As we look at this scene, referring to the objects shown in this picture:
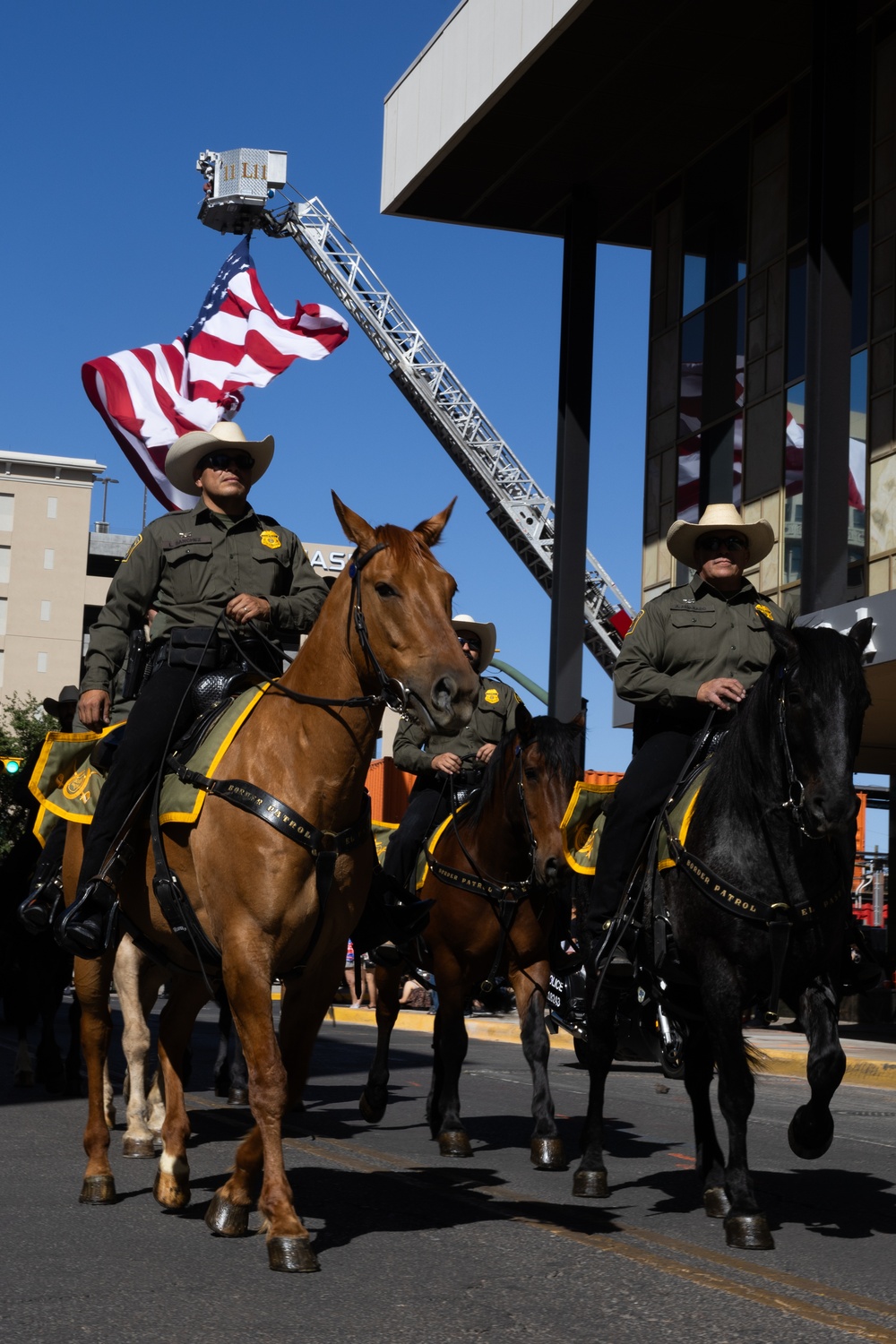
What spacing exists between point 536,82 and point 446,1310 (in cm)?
2446

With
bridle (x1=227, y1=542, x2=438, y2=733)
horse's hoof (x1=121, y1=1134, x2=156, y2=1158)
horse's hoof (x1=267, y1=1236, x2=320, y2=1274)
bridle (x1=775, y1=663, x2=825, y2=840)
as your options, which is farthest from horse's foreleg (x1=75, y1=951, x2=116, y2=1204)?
bridle (x1=775, y1=663, x2=825, y2=840)

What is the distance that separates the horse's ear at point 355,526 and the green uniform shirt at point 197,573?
4.54 ft

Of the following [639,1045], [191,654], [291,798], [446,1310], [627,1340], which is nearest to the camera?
[627,1340]

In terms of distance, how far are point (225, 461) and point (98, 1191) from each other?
3.40 m

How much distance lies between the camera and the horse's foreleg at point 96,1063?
7.24 metres

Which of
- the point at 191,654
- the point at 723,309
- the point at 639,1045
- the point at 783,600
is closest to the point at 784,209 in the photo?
the point at 723,309

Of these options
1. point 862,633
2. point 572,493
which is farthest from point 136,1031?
point 572,493

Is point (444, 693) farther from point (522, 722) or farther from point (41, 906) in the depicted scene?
point (41, 906)

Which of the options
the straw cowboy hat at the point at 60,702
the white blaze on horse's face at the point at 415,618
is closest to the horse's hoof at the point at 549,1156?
the white blaze on horse's face at the point at 415,618

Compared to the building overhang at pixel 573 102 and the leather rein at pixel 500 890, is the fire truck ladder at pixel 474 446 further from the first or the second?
the leather rein at pixel 500 890

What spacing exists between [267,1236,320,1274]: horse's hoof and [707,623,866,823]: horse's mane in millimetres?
2617

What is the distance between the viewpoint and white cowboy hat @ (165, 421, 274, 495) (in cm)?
786

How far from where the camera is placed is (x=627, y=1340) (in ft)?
15.9

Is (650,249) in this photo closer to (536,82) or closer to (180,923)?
(536,82)
